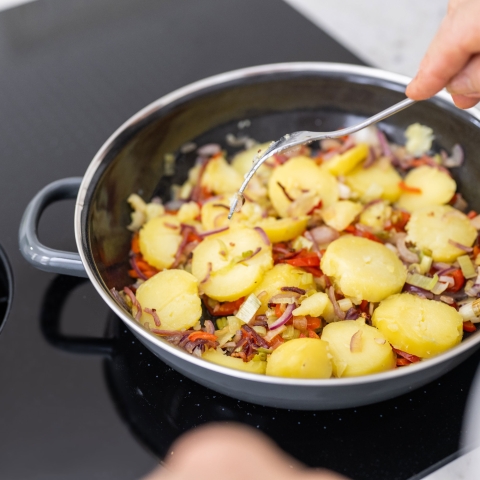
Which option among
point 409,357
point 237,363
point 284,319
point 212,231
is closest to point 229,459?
point 237,363

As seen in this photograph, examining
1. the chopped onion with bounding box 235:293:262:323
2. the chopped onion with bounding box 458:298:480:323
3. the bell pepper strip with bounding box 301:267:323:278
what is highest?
the chopped onion with bounding box 458:298:480:323

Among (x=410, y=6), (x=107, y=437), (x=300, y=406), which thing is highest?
(x=410, y=6)

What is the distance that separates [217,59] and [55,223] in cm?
78

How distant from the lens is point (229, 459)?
38.4 inches

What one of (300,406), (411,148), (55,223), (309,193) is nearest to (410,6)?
(411,148)

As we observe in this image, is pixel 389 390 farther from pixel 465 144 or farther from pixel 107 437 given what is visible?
pixel 465 144

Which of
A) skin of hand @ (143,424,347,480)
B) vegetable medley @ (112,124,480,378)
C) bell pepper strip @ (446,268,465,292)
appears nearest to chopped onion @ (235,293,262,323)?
vegetable medley @ (112,124,480,378)

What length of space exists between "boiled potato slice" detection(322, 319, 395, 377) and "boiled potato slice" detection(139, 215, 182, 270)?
1.35 feet

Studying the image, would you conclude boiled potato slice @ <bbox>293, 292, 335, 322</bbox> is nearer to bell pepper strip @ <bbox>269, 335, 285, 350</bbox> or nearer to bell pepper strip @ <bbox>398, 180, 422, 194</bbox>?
bell pepper strip @ <bbox>269, 335, 285, 350</bbox>

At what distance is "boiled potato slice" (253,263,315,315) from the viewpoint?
3.73ft

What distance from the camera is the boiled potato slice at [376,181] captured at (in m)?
1.37

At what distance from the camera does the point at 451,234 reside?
4.00 ft

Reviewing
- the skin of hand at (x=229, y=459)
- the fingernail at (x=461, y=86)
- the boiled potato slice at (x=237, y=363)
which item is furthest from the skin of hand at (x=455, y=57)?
the skin of hand at (x=229, y=459)

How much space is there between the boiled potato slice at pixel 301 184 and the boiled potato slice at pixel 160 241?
0.25 meters
